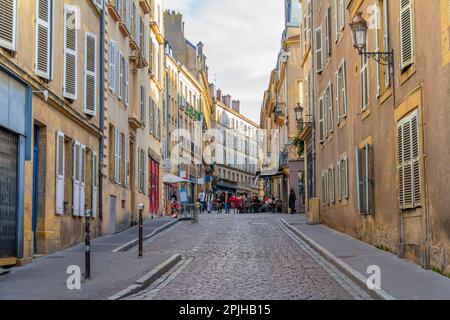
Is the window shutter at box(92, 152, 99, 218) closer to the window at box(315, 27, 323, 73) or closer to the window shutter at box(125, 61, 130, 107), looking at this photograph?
the window shutter at box(125, 61, 130, 107)

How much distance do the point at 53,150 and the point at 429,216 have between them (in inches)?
346

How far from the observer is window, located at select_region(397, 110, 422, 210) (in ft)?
49.8

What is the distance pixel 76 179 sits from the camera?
2114 cm

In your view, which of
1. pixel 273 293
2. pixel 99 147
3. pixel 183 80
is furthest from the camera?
pixel 183 80

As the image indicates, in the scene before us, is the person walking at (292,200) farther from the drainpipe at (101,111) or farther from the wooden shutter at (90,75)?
the wooden shutter at (90,75)

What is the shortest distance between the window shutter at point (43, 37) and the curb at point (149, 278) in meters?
4.74

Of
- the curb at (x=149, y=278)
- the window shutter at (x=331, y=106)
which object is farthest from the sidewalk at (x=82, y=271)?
the window shutter at (x=331, y=106)

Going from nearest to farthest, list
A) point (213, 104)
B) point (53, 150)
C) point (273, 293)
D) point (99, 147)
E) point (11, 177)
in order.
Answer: point (273, 293) < point (11, 177) < point (53, 150) < point (99, 147) < point (213, 104)

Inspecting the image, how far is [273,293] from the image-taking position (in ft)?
41.0

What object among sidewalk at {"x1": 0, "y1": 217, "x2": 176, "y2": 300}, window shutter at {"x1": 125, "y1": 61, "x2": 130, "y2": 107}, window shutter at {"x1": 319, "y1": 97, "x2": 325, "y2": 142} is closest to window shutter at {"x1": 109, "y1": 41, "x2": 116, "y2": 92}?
window shutter at {"x1": 125, "y1": 61, "x2": 130, "y2": 107}

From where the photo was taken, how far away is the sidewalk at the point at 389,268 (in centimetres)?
1185
